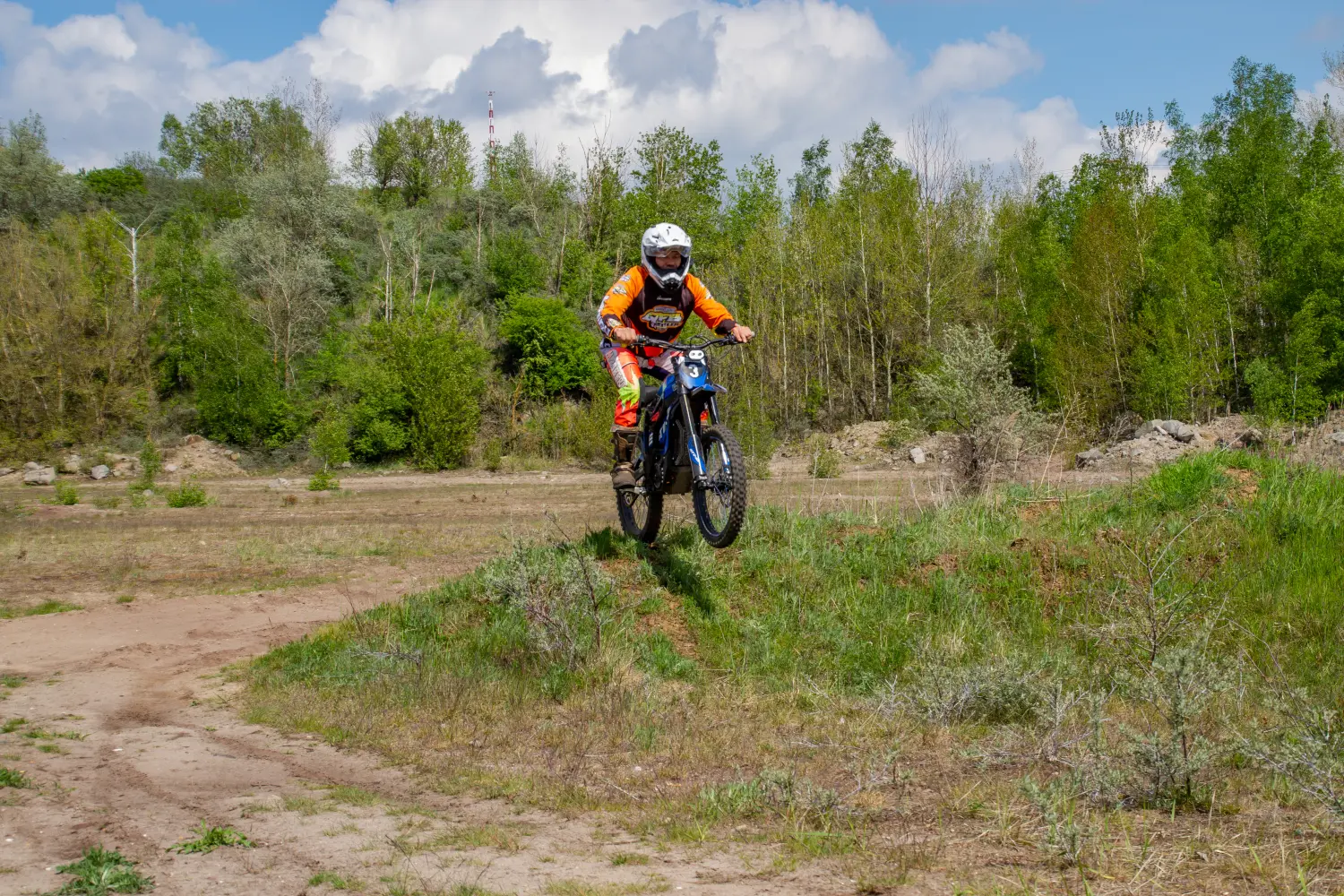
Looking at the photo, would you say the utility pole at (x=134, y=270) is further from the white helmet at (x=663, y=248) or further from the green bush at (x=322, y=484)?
the white helmet at (x=663, y=248)

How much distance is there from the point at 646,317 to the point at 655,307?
4.5 inches

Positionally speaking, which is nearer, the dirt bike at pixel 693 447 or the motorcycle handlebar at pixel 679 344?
the dirt bike at pixel 693 447

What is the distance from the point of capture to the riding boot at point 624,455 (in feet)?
28.5

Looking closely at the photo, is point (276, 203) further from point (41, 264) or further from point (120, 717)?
point (120, 717)

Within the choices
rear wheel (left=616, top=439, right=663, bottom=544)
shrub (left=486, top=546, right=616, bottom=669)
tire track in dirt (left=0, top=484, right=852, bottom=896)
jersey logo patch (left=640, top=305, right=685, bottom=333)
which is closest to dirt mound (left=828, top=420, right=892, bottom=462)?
rear wheel (left=616, top=439, right=663, bottom=544)

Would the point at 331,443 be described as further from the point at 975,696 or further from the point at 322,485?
the point at 975,696

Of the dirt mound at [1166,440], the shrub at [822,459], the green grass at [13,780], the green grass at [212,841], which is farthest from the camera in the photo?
the shrub at [822,459]

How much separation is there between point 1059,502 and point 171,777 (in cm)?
891

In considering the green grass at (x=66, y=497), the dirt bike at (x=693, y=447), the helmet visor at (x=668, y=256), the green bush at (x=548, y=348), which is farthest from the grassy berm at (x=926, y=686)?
the green bush at (x=548, y=348)

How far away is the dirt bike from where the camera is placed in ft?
25.1

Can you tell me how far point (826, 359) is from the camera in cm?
4225

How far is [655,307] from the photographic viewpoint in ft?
28.5

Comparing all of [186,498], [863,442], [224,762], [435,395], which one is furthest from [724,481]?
[435,395]

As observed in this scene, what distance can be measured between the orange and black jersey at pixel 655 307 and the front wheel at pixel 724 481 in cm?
106
